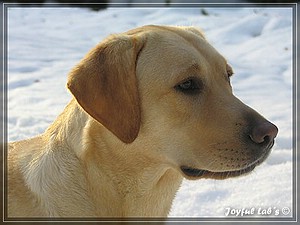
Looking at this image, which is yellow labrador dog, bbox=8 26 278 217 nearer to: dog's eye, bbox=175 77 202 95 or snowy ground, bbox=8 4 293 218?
dog's eye, bbox=175 77 202 95

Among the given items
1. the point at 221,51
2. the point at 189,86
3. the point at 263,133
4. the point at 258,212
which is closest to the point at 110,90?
the point at 189,86

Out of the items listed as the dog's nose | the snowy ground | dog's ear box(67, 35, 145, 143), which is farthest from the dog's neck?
the snowy ground

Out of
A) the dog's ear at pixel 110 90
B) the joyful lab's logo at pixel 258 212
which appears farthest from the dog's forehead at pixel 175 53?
the joyful lab's logo at pixel 258 212

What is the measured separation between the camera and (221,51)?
880 centimetres

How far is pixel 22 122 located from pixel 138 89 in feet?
10.0

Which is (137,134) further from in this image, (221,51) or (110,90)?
(221,51)

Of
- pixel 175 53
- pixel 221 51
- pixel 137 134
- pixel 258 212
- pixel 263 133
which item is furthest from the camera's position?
pixel 221 51

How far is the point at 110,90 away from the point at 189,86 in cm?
42

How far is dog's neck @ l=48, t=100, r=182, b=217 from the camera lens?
3174 millimetres

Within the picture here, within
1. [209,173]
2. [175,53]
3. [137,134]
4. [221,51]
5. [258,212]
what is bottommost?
[221,51]

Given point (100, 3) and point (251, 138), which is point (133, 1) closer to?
point (100, 3)

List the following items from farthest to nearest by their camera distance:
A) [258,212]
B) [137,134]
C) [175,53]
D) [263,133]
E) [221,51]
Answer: [221,51], [258,212], [175,53], [137,134], [263,133]

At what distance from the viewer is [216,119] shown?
312cm

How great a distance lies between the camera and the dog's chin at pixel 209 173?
3.14 m
